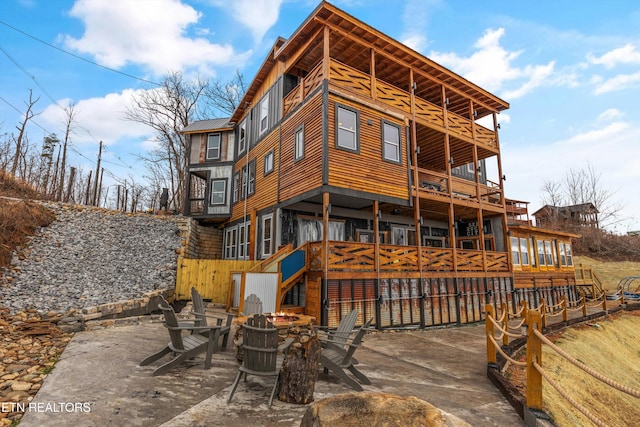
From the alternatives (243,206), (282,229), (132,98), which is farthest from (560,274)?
(132,98)

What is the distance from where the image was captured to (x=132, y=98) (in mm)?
27828

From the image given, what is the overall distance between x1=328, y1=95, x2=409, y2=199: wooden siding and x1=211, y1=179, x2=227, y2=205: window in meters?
10.5

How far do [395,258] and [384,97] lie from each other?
6.73m

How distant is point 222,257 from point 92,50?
15977mm

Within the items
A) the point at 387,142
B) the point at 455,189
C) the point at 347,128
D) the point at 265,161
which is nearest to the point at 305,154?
the point at 347,128

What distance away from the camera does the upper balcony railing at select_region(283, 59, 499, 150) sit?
1169 centimetres

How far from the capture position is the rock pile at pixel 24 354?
381 centimetres

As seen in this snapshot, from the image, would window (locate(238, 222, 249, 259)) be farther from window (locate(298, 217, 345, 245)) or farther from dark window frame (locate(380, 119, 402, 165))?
dark window frame (locate(380, 119, 402, 165))

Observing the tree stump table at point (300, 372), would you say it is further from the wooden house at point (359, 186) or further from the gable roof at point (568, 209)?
the gable roof at point (568, 209)

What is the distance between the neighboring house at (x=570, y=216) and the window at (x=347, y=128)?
125ft

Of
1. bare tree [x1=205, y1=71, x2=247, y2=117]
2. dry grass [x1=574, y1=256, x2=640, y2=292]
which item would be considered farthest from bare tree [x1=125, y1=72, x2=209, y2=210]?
dry grass [x1=574, y1=256, x2=640, y2=292]

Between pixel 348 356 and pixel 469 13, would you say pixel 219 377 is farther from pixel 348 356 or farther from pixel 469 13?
pixel 469 13

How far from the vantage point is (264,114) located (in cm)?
1636

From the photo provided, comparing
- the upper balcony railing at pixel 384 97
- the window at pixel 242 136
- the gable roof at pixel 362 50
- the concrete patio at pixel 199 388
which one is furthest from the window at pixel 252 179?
the concrete patio at pixel 199 388
